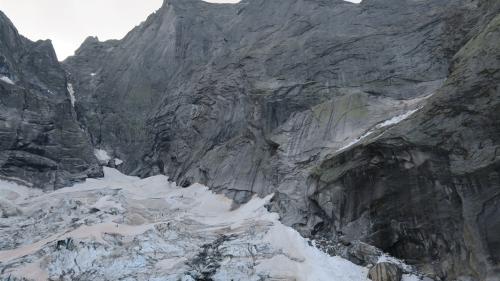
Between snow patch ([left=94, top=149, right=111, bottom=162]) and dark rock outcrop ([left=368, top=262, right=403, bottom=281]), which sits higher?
snow patch ([left=94, top=149, right=111, bottom=162])

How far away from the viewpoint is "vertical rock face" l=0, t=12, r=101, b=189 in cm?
4974

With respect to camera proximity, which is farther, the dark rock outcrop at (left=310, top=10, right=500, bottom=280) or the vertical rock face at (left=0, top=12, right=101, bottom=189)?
the vertical rock face at (left=0, top=12, right=101, bottom=189)

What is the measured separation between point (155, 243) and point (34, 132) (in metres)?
29.9

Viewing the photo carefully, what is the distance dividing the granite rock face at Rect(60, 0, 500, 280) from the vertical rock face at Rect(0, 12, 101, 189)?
21.2 feet

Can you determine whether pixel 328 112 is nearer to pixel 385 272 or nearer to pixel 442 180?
pixel 442 180

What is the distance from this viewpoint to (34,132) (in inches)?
2074

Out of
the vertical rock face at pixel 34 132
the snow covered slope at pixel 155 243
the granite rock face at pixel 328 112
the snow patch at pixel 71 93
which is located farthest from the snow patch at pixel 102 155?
the snow covered slope at pixel 155 243

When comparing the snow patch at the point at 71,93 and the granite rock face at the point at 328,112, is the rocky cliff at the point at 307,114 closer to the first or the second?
the granite rock face at the point at 328,112

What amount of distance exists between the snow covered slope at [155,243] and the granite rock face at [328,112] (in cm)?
208

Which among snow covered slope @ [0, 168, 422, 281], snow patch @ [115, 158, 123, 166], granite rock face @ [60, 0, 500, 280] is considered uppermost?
granite rock face @ [60, 0, 500, 280]

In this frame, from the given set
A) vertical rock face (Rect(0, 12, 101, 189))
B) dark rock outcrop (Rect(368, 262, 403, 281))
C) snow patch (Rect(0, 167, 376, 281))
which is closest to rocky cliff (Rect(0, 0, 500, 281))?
vertical rock face (Rect(0, 12, 101, 189))

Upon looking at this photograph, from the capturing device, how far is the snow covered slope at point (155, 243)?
23.7 m

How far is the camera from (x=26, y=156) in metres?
50.4

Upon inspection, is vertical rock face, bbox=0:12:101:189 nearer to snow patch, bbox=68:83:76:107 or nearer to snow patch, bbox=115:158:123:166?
snow patch, bbox=115:158:123:166
